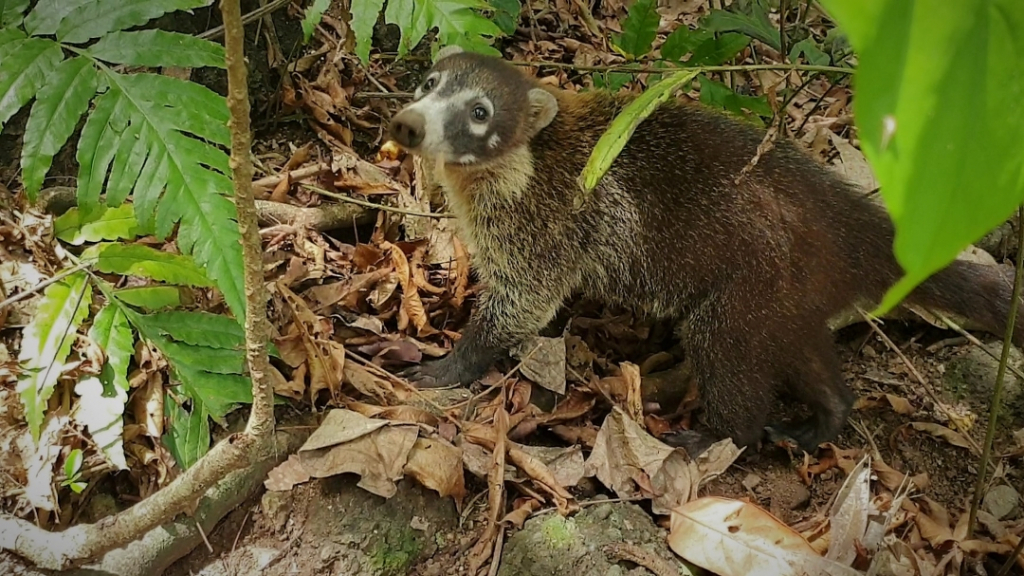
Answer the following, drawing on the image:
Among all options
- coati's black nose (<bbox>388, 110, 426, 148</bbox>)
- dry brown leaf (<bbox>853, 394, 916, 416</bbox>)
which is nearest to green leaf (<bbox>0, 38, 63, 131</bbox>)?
coati's black nose (<bbox>388, 110, 426, 148</bbox>)

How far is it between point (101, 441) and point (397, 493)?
3.58ft

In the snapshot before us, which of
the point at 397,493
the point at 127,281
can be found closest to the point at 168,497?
the point at 397,493

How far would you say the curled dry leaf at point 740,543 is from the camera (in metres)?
2.88

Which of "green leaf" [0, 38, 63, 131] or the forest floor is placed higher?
"green leaf" [0, 38, 63, 131]

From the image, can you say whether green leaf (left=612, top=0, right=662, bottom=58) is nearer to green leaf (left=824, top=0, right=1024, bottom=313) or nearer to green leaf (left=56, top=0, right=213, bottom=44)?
green leaf (left=56, top=0, right=213, bottom=44)

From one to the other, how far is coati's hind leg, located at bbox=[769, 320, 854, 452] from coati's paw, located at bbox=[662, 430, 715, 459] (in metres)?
0.38

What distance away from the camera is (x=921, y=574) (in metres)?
2.99

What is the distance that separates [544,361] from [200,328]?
1.64m

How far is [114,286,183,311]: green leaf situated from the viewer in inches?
116

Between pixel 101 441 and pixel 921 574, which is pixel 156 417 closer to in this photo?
pixel 101 441

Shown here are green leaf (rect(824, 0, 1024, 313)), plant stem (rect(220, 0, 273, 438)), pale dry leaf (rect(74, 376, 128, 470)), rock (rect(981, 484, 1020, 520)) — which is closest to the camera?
green leaf (rect(824, 0, 1024, 313))

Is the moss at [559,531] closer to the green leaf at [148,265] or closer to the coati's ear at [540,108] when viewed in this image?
the green leaf at [148,265]

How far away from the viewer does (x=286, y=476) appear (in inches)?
118

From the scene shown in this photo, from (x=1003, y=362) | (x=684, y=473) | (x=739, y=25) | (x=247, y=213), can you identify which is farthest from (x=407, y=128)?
(x=1003, y=362)
